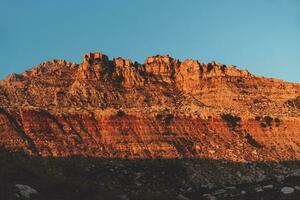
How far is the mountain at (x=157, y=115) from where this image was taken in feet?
225

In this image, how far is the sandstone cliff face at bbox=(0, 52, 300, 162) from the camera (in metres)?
69.6

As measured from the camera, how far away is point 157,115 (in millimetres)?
76875

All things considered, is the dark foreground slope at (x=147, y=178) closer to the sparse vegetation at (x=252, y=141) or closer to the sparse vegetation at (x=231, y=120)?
the sparse vegetation at (x=252, y=141)

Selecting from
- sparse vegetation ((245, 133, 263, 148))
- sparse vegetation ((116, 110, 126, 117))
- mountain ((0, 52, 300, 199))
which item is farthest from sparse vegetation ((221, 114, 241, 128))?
sparse vegetation ((116, 110, 126, 117))

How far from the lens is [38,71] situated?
81375 mm

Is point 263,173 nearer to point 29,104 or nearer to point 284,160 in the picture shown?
point 284,160

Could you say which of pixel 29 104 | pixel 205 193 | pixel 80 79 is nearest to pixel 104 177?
pixel 205 193

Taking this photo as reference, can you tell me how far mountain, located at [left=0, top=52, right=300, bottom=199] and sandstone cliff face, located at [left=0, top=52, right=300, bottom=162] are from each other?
115 millimetres

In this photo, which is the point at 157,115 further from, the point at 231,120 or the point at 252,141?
the point at 252,141

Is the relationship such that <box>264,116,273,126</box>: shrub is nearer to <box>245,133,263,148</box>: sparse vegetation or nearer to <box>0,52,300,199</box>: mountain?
<box>0,52,300,199</box>: mountain

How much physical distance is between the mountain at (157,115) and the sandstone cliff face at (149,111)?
0.11m

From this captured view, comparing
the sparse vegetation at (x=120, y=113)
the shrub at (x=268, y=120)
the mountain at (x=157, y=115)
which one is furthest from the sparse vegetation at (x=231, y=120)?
the sparse vegetation at (x=120, y=113)

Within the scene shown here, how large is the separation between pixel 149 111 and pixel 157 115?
1.21m

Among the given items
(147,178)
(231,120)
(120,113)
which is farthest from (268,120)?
(147,178)
